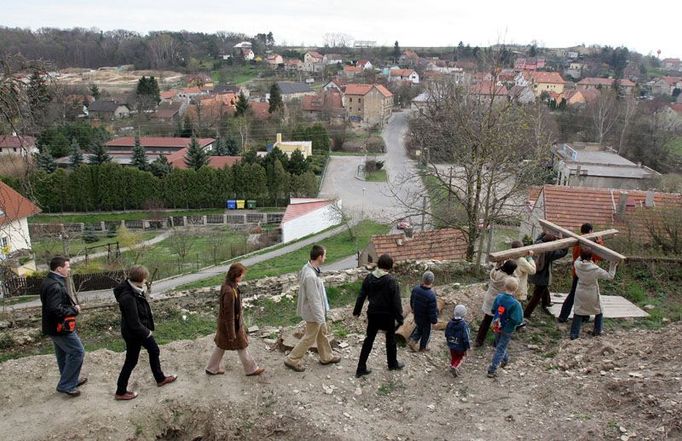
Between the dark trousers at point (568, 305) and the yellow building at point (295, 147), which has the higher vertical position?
the dark trousers at point (568, 305)

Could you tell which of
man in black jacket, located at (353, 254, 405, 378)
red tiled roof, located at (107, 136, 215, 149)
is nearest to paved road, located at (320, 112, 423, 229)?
red tiled roof, located at (107, 136, 215, 149)

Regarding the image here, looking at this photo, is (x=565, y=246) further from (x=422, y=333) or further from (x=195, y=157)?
(x=195, y=157)

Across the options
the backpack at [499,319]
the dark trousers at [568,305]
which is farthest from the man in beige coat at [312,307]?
Answer: the dark trousers at [568,305]

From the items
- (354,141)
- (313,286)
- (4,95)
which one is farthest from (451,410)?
(354,141)

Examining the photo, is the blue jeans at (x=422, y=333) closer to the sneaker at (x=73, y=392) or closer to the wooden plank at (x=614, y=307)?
the wooden plank at (x=614, y=307)

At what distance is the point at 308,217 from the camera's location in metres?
34.7

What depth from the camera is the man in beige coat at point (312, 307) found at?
20.8ft

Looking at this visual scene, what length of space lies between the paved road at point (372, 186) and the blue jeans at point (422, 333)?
76.8 feet

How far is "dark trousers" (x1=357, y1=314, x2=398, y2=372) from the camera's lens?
21.1 ft

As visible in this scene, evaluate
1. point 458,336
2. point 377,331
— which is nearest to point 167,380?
point 377,331

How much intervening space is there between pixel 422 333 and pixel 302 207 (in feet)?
93.1

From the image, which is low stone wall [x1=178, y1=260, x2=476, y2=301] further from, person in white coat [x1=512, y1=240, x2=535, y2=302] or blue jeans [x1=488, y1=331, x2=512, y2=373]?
blue jeans [x1=488, y1=331, x2=512, y2=373]

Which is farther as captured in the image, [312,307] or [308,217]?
[308,217]

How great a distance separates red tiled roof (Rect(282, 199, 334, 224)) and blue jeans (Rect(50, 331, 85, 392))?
2693 cm
